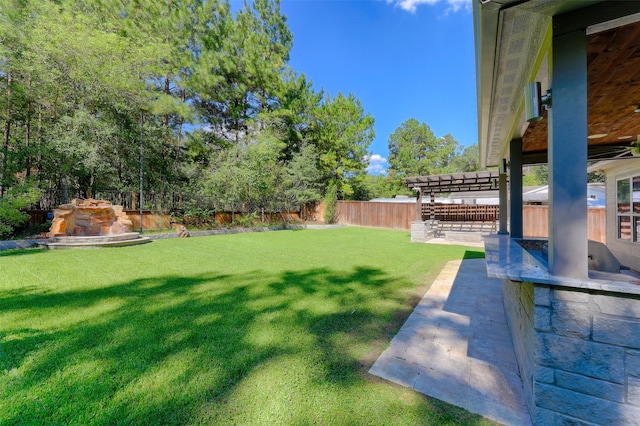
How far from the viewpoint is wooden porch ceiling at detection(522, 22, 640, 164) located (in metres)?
1.62

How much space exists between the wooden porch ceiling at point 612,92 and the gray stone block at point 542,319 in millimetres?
1641

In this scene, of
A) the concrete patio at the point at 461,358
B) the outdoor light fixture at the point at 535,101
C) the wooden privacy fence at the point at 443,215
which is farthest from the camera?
the wooden privacy fence at the point at 443,215

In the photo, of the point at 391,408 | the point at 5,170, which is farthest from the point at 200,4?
the point at 391,408

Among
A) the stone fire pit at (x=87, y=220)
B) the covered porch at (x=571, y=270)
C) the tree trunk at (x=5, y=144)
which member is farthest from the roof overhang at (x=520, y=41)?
the tree trunk at (x=5, y=144)

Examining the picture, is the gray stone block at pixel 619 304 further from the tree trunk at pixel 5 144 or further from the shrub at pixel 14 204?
the tree trunk at pixel 5 144

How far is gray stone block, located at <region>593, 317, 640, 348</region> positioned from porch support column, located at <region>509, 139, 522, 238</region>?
8.80ft

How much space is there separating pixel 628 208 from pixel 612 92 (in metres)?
3.73

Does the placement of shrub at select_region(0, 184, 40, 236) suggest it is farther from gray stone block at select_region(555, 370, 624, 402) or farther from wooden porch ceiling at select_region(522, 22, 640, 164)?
wooden porch ceiling at select_region(522, 22, 640, 164)

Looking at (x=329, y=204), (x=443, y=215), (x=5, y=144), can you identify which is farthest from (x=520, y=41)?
(x=329, y=204)

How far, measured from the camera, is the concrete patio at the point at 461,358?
5.78 feet

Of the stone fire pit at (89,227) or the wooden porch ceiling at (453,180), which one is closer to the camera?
the stone fire pit at (89,227)

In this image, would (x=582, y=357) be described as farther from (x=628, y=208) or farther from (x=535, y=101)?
(x=628, y=208)

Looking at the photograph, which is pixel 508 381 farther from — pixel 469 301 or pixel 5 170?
pixel 5 170

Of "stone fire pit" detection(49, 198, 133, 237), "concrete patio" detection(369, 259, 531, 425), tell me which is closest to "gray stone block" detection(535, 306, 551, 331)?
"concrete patio" detection(369, 259, 531, 425)
